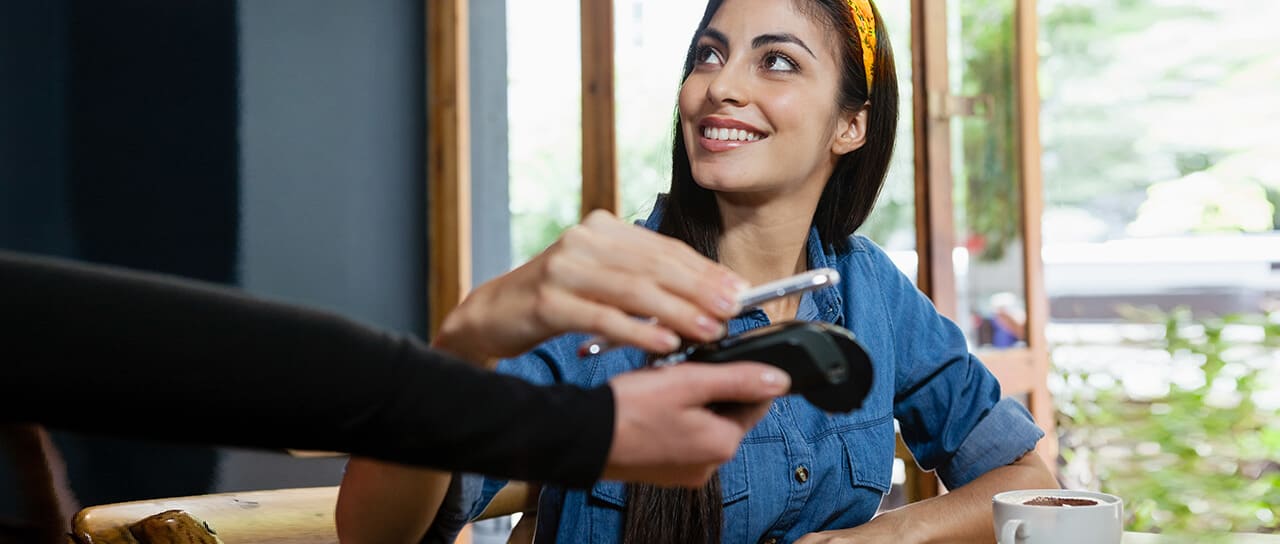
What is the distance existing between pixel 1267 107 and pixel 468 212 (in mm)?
3175

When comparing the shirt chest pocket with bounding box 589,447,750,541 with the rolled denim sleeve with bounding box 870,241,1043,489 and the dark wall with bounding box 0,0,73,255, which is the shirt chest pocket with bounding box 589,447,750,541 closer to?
the rolled denim sleeve with bounding box 870,241,1043,489

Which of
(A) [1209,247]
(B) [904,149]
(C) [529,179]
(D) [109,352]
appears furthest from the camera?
(A) [1209,247]

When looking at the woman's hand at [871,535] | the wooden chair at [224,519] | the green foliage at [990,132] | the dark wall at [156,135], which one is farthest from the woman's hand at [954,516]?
the dark wall at [156,135]

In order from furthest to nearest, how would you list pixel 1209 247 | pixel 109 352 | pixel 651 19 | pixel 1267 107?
pixel 1209 247, pixel 1267 107, pixel 651 19, pixel 109 352

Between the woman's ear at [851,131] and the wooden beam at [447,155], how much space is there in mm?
2304

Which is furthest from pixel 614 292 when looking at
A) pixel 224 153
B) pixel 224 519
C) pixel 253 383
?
pixel 224 153

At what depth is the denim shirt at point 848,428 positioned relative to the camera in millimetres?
1284

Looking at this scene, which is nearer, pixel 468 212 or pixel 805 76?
pixel 805 76

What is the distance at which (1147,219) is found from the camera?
193 inches

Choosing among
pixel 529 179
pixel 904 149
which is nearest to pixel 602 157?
pixel 529 179

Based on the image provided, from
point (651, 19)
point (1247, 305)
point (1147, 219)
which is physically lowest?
point (1247, 305)

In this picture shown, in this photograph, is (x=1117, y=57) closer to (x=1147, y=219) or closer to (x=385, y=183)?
(x=1147, y=219)

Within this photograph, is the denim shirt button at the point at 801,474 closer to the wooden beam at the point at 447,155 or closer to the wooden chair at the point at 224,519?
the wooden chair at the point at 224,519

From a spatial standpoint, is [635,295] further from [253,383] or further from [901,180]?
[901,180]
